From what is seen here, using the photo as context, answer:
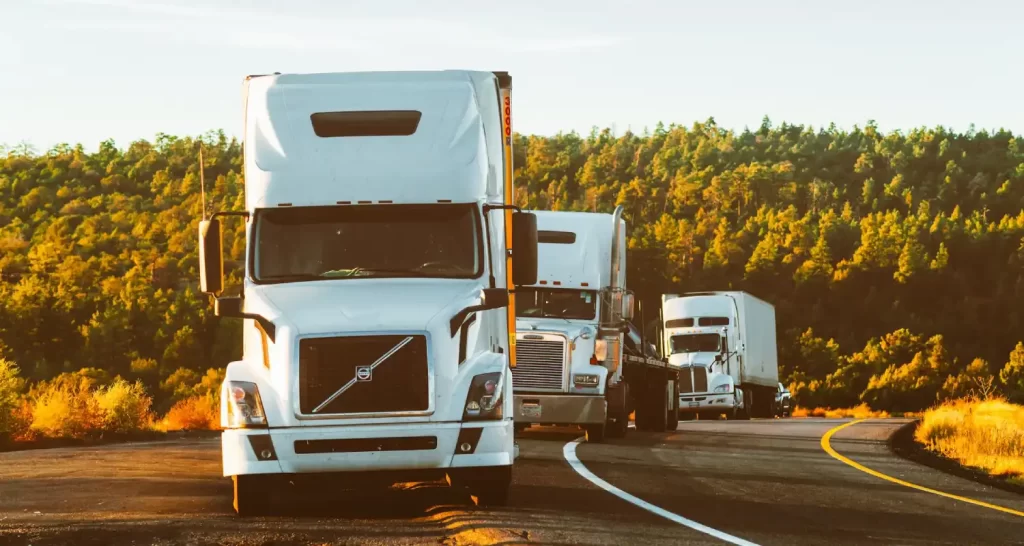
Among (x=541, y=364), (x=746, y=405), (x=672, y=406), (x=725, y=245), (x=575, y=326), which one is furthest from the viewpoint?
(x=725, y=245)

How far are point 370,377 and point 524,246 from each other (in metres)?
2.13

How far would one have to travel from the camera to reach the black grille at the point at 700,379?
44.2 m

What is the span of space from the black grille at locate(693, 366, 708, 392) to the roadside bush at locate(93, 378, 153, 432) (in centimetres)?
1910

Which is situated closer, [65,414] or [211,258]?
[211,258]

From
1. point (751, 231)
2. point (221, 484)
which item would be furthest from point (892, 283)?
point (221, 484)

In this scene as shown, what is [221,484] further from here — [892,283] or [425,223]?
[892,283]

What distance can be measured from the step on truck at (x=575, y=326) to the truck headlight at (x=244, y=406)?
11.9 meters

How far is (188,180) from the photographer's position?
10819cm

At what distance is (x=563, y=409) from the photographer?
2383 centimetres

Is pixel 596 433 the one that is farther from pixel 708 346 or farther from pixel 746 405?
pixel 746 405

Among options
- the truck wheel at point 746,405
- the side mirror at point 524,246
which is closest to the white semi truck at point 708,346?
the truck wheel at point 746,405

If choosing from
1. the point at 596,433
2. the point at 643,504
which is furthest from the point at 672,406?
the point at 643,504

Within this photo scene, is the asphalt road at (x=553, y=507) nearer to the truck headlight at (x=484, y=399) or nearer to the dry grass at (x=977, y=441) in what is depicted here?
the truck headlight at (x=484, y=399)

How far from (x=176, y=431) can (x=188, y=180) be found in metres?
80.1
